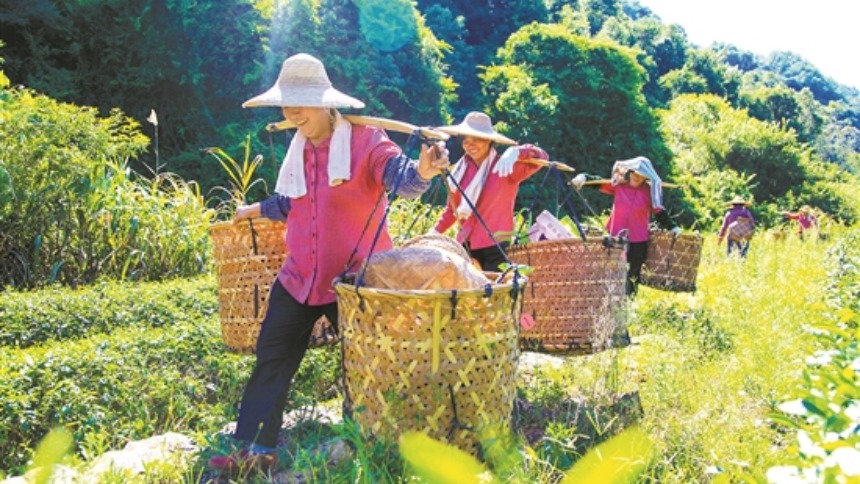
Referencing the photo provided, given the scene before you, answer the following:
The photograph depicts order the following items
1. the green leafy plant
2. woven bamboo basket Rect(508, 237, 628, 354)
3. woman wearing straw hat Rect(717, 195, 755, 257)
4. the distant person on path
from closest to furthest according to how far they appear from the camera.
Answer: woven bamboo basket Rect(508, 237, 628, 354) < the green leafy plant < woman wearing straw hat Rect(717, 195, 755, 257) < the distant person on path

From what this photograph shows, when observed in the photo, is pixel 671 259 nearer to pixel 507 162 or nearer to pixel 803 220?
pixel 507 162

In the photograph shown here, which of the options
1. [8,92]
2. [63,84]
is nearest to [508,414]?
[8,92]

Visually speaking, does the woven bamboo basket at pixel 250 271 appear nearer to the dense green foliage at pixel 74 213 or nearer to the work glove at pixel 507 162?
the work glove at pixel 507 162

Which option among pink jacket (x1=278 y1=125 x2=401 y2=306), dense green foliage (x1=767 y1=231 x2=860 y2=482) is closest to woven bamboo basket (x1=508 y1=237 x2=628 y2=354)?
pink jacket (x1=278 y1=125 x2=401 y2=306)

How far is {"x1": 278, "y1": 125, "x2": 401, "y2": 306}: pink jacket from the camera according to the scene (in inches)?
135

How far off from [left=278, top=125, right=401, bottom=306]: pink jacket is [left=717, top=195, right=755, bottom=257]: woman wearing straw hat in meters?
10.0

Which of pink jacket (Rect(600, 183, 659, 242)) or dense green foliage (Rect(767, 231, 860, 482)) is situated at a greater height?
dense green foliage (Rect(767, 231, 860, 482))

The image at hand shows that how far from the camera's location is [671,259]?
7.49 meters

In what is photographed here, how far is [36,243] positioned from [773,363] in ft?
19.5

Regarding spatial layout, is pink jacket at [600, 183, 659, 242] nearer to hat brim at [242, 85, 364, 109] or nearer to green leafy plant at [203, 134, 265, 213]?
green leafy plant at [203, 134, 265, 213]

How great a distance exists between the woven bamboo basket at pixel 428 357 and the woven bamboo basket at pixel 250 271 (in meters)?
0.98

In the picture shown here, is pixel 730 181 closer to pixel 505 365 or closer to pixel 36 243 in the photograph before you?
pixel 36 243

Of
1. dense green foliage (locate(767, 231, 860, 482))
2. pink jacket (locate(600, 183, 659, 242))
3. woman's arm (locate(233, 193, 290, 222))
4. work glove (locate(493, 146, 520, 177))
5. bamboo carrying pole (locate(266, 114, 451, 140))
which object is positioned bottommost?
pink jacket (locate(600, 183, 659, 242))

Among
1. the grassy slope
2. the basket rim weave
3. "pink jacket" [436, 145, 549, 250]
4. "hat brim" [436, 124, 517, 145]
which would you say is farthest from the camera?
"pink jacket" [436, 145, 549, 250]
